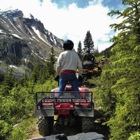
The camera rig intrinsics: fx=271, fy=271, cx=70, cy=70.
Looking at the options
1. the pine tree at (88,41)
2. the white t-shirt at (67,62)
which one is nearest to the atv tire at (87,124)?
the white t-shirt at (67,62)

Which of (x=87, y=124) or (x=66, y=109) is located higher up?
(x=66, y=109)

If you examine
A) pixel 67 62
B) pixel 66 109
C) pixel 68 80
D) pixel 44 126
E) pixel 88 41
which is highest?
pixel 88 41

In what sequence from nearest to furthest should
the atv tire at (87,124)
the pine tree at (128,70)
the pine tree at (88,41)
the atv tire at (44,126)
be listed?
the pine tree at (128,70), the atv tire at (87,124), the atv tire at (44,126), the pine tree at (88,41)

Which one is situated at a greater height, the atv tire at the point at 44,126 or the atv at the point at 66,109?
the atv at the point at 66,109

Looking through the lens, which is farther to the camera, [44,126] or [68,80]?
[68,80]

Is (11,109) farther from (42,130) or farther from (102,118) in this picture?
(102,118)

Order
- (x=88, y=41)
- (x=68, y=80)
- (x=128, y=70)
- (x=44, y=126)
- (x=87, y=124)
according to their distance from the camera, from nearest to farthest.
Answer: (x=128, y=70), (x=87, y=124), (x=44, y=126), (x=68, y=80), (x=88, y=41)

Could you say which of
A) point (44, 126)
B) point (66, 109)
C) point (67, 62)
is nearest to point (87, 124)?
point (66, 109)

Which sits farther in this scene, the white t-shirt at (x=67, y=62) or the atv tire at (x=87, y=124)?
the white t-shirt at (x=67, y=62)

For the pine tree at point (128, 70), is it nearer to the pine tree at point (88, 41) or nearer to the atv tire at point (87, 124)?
the atv tire at point (87, 124)

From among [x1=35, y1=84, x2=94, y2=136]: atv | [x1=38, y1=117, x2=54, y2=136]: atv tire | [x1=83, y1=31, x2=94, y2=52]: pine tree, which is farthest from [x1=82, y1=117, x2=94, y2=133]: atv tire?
[x1=83, y1=31, x2=94, y2=52]: pine tree

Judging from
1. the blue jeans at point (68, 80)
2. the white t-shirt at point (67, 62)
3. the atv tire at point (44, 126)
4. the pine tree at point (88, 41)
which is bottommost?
the atv tire at point (44, 126)

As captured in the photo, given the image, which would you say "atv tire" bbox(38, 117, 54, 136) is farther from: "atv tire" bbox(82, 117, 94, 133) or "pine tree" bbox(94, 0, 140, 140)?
"pine tree" bbox(94, 0, 140, 140)

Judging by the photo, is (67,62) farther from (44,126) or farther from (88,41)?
(88,41)
